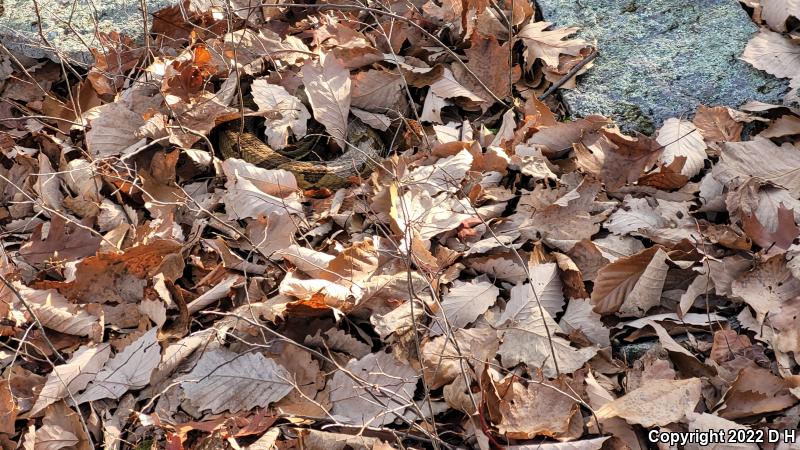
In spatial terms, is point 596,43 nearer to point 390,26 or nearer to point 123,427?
point 390,26

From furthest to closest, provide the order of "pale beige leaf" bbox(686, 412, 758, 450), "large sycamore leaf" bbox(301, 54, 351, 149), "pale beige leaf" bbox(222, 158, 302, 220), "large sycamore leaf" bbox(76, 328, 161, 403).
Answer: "large sycamore leaf" bbox(301, 54, 351, 149) → "pale beige leaf" bbox(222, 158, 302, 220) → "large sycamore leaf" bbox(76, 328, 161, 403) → "pale beige leaf" bbox(686, 412, 758, 450)

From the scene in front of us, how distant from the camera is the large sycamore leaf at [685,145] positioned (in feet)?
8.75

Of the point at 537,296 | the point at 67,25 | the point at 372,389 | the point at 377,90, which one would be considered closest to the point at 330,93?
the point at 377,90

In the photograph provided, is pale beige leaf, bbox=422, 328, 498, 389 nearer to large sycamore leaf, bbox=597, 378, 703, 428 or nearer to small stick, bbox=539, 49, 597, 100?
large sycamore leaf, bbox=597, 378, 703, 428

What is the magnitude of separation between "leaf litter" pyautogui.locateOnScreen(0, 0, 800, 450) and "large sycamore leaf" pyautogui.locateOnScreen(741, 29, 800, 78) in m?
0.01

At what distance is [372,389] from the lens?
214cm

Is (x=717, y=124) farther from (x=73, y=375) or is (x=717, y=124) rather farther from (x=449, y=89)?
(x=73, y=375)

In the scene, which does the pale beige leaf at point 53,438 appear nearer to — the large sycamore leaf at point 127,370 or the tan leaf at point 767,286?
the large sycamore leaf at point 127,370

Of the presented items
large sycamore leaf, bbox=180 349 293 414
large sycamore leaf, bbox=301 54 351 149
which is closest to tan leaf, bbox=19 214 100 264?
large sycamore leaf, bbox=180 349 293 414

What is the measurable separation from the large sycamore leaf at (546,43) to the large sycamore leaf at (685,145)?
613 millimetres

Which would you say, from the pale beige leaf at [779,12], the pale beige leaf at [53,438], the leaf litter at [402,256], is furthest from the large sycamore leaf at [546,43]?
the pale beige leaf at [53,438]

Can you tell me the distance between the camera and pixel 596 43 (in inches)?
125

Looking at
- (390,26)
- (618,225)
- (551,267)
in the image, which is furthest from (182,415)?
(390,26)

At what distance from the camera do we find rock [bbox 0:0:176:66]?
3551 millimetres
